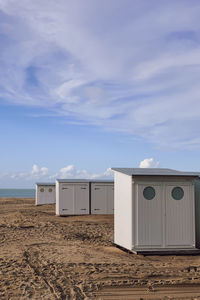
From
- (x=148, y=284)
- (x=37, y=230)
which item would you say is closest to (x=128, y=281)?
(x=148, y=284)

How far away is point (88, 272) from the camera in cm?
855

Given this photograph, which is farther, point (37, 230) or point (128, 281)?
point (37, 230)

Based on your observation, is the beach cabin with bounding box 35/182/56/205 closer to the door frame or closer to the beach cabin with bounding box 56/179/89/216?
the beach cabin with bounding box 56/179/89/216

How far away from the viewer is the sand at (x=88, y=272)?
23.7ft

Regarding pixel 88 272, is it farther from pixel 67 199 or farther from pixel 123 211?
pixel 67 199

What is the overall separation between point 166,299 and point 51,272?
2.98m

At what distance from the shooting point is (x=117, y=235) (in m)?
11.7

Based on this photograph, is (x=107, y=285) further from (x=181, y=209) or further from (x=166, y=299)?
(x=181, y=209)

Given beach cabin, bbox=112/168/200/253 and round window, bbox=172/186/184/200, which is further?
round window, bbox=172/186/184/200

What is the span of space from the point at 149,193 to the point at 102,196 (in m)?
12.2

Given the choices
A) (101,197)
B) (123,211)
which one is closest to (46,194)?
(101,197)

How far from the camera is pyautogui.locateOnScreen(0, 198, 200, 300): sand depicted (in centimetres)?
721

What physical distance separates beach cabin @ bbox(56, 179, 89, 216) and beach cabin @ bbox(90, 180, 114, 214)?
37cm

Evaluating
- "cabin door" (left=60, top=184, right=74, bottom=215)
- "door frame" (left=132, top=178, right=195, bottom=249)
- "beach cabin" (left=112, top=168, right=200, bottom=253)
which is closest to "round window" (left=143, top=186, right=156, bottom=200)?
"beach cabin" (left=112, top=168, right=200, bottom=253)
